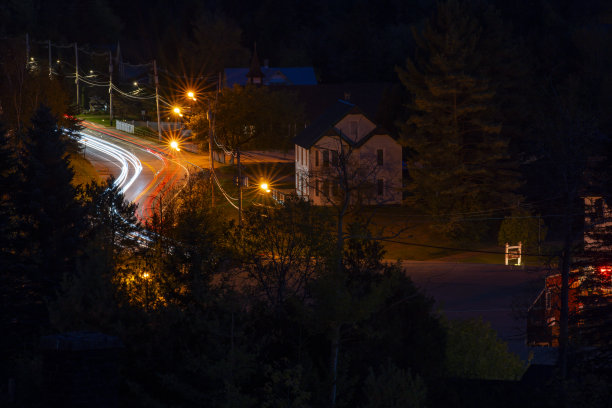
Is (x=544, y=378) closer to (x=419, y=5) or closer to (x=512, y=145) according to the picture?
(x=512, y=145)

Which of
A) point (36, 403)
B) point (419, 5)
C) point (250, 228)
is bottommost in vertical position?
point (36, 403)

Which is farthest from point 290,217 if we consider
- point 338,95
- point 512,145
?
point 338,95

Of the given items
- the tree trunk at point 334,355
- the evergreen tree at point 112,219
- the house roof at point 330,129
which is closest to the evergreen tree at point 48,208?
the evergreen tree at point 112,219

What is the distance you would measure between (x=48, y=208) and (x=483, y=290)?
68.8ft

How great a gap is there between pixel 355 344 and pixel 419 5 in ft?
369

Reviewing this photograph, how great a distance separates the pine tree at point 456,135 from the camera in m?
48.1

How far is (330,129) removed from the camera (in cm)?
5356

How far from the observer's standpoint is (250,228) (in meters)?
21.0

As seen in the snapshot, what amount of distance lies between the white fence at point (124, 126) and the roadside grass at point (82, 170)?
752 inches

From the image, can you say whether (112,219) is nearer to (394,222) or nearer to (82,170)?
(394,222)

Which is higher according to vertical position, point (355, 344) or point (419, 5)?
point (419, 5)

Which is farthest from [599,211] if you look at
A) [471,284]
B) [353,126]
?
[353,126]

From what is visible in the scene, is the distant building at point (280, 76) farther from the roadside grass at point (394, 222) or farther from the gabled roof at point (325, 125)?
the gabled roof at point (325, 125)

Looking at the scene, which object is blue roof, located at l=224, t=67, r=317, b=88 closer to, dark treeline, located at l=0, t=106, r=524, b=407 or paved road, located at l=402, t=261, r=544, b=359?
paved road, located at l=402, t=261, r=544, b=359
